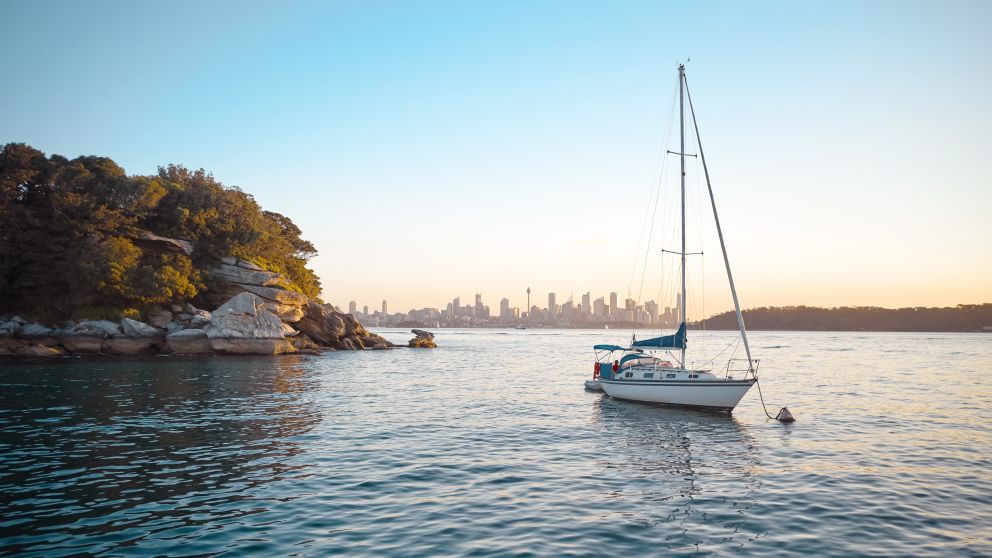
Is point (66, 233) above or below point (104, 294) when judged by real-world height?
above

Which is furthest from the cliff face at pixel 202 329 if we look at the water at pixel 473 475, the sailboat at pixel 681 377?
the sailboat at pixel 681 377

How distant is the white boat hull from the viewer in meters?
29.6

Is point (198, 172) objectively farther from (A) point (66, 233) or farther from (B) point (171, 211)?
(A) point (66, 233)

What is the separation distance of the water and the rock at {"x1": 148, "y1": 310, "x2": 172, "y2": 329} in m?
27.9

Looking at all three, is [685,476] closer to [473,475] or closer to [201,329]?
[473,475]

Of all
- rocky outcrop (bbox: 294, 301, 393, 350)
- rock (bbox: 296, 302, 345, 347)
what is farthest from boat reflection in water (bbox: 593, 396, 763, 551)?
rocky outcrop (bbox: 294, 301, 393, 350)

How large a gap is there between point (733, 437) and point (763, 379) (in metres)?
28.8

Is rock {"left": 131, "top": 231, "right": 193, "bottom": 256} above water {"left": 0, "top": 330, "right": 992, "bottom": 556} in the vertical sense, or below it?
above

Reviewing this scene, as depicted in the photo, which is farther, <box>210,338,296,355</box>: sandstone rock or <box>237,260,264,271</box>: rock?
<box>237,260,264,271</box>: rock

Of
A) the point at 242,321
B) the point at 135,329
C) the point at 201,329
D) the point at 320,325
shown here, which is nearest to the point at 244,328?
the point at 242,321

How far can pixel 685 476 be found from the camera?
17.4m

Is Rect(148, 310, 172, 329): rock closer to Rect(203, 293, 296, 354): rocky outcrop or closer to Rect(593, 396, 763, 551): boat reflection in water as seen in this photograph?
Rect(203, 293, 296, 354): rocky outcrop

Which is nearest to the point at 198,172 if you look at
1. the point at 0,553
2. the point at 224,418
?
the point at 224,418

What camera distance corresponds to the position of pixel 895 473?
1812cm
